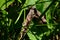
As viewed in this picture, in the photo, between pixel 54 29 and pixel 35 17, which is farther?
pixel 35 17

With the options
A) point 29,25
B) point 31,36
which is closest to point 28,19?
point 29,25

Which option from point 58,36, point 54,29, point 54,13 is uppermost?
point 54,13

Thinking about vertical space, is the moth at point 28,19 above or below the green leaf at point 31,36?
above

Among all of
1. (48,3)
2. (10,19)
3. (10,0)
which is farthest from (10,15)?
(48,3)

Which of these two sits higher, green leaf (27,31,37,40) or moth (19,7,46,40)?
moth (19,7,46,40)

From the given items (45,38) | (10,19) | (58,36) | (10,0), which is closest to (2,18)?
A: (10,19)

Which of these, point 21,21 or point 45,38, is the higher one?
point 21,21

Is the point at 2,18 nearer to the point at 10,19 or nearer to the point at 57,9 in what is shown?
the point at 10,19

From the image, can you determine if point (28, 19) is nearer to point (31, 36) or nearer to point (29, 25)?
point (29, 25)

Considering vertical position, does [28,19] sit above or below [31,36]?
above
